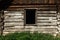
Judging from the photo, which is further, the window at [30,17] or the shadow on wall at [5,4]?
the window at [30,17]

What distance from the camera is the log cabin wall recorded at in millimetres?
10219

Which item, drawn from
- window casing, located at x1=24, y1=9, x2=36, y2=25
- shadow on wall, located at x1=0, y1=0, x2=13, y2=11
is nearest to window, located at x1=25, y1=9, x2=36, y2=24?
window casing, located at x1=24, y1=9, x2=36, y2=25

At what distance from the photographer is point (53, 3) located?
10.2 metres

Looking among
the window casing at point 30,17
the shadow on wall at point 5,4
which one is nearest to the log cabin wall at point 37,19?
the shadow on wall at point 5,4

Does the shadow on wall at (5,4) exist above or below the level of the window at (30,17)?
above

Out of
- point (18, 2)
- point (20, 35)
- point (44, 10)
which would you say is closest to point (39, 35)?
point (20, 35)

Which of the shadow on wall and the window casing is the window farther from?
the shadow on wall

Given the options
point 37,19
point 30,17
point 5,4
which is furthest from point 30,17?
point 5,4

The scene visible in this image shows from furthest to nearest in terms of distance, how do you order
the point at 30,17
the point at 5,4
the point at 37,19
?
the point at 30,17 < the point at 37,19 < the point at 5,4

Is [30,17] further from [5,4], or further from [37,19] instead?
[5,4]

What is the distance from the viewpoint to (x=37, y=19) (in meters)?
10.3

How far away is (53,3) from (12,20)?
2643 mm

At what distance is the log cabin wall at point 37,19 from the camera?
10.2m

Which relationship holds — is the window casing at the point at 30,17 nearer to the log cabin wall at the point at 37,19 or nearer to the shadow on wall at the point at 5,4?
the log cabin wall at the point at 37,19
